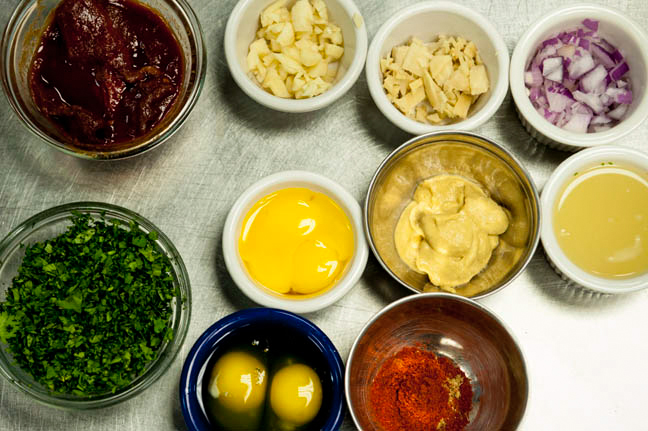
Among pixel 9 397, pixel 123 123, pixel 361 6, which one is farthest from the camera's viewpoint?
pixel 361 6

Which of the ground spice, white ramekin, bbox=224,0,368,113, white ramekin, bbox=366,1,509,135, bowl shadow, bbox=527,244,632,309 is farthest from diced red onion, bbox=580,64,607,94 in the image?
the ground spice

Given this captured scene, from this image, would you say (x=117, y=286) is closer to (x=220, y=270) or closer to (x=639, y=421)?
(x=220, y=270)

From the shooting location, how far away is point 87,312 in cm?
171

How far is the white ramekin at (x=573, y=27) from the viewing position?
1913mm

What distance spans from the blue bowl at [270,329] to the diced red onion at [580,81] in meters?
0.97

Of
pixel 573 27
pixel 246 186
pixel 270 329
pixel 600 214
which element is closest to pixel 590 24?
pixel 573 27

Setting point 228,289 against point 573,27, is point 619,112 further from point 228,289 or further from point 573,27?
point 228,289

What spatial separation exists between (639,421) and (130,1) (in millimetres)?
2002

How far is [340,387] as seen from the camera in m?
1.75

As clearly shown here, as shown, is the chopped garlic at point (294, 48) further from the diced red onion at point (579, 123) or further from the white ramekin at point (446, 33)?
the diced red onion at point (579, 123)

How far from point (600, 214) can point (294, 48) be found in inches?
40.8

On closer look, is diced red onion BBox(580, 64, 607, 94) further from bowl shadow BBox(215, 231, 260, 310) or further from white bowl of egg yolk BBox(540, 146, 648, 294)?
bowl shadow BBox(215, 231, 260, 310)

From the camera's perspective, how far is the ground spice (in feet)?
5.95

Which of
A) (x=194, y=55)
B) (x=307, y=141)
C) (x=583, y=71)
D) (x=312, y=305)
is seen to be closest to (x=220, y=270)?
(x=312, y=305)
